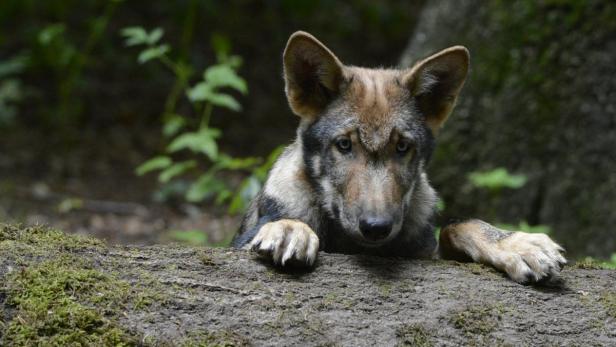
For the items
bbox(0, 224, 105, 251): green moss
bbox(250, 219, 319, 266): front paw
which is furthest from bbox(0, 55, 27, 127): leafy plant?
bbox(250, 219, 319, 266): front paw

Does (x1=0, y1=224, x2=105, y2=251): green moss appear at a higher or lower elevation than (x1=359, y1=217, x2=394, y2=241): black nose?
lower

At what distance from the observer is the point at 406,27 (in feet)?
54.3

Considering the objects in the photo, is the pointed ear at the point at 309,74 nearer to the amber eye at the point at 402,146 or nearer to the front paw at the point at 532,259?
the amber eye at the point at 402,146

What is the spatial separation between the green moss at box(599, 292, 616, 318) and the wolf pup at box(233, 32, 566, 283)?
0.29 m

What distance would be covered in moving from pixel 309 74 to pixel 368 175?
2.88 ft

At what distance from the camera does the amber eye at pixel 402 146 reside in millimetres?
4828

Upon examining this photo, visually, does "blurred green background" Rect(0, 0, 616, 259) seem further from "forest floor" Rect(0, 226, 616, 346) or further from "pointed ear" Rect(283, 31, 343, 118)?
"forest floor" Rect(0, 226, 616, 346)

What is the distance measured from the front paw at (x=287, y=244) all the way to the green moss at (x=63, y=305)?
0.79 m

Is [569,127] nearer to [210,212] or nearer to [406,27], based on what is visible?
[210,212]

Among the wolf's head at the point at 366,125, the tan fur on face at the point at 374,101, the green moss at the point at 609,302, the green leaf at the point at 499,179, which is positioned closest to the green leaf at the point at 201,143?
the wolf's head at the point at 366,125

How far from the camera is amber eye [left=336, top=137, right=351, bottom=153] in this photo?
479cm

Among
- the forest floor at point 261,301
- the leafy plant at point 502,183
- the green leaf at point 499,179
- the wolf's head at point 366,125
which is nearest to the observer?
the forest floor at point 261,301

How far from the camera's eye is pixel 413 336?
12.8ft

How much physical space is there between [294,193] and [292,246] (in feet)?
3.11
